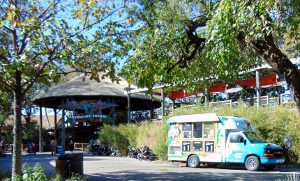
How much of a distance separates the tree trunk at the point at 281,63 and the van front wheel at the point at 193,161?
16289mm

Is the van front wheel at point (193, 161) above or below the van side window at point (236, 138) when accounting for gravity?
below

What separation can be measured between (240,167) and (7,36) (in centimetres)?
1390

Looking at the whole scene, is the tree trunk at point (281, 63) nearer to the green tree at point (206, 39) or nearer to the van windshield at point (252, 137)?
the green tree at point (206, 39)

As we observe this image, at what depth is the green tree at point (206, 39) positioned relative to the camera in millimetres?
6426

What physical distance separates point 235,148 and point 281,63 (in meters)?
14.8

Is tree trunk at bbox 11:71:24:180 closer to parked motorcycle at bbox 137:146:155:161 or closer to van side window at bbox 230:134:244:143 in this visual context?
van side window at bbox 230:134:244:143

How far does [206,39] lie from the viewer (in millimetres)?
8117

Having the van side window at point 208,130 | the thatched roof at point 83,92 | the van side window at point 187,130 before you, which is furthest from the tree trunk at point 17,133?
the thatched roof at point 83,92

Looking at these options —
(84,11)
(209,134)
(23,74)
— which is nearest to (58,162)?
(23,74)

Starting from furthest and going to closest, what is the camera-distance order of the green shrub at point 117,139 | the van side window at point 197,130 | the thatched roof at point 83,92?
the thatched roof at point 83,92
the green shrub at point 117,139
the van side window at point 197,130

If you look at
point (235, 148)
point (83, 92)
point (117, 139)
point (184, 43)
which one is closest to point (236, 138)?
point (235, 148)

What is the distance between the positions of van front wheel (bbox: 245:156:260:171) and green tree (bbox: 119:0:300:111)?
1094 cm

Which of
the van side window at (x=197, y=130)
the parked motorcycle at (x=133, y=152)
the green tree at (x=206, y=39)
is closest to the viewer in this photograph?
the green tree at (x=206, y=39)

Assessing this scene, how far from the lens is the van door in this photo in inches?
849
